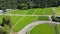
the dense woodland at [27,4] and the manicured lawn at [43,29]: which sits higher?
the manicured lawn at [43,29]

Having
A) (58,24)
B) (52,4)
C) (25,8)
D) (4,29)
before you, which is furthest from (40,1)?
(4,29)

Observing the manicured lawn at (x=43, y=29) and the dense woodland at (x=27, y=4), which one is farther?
the dense woodland at (x=27, y=4)

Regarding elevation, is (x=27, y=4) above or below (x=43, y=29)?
below

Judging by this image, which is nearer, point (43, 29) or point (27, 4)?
point (43, 29)

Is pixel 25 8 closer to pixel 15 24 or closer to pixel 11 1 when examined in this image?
pixel 11 1
